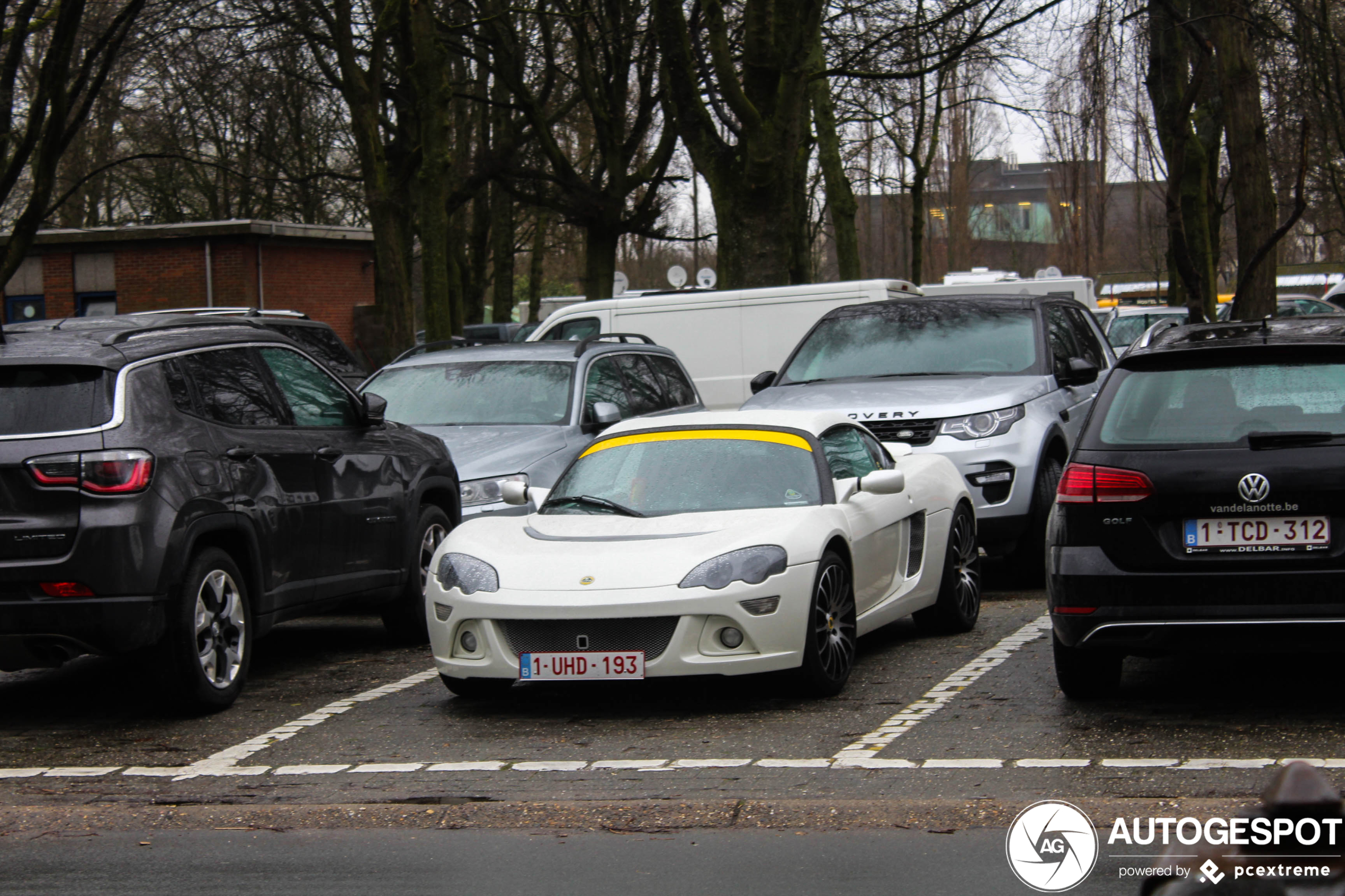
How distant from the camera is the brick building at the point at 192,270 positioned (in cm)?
3684

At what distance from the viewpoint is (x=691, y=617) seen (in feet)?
22.6

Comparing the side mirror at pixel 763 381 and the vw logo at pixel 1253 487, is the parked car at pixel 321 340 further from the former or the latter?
the vw logo at pixel 1253 487

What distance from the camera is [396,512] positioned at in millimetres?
9156

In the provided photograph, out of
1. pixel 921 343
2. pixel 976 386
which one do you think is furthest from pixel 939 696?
pixel 921 343

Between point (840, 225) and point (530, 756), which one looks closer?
point (530, 756)

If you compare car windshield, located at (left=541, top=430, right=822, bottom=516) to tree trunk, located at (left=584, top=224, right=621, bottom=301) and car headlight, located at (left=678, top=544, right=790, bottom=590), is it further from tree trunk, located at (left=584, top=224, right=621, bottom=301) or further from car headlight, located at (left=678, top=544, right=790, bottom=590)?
tree trunk, located at (left=584, top=224, right=621, bottom=301)

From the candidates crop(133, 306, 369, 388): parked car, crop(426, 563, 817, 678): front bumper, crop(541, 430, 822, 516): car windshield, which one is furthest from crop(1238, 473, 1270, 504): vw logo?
crop(133, 306, 369, 388): parked car

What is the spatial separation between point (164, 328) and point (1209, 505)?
489cm

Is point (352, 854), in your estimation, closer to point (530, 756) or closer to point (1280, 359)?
point (530, 756)

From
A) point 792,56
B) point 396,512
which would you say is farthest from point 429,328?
point 396,512

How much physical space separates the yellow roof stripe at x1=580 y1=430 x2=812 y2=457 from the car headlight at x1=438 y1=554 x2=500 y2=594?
4.21 ft

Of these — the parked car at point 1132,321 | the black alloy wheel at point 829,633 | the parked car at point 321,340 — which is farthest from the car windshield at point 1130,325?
the black alloy wheel at point 829,633

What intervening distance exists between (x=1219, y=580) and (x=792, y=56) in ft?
46.8

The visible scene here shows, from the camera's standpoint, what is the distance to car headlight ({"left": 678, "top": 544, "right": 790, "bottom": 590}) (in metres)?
6.96
